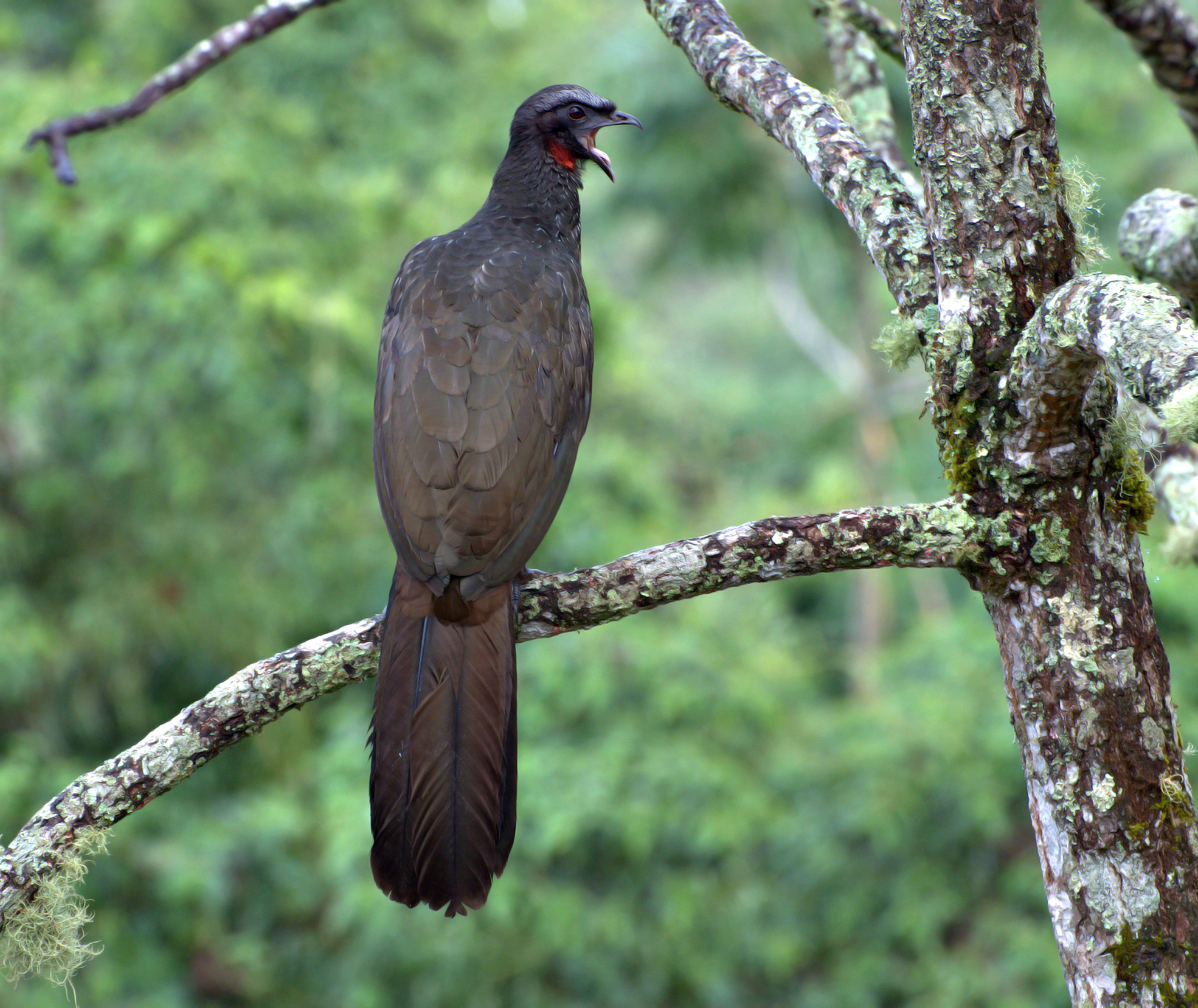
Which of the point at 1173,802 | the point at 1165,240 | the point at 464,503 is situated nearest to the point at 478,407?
the point at 464,503

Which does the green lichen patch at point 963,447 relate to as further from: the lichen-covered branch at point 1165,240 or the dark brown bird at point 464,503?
the dark brown bird at point 464,503

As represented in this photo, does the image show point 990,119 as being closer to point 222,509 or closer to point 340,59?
point 222,509

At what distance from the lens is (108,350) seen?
5273 mm

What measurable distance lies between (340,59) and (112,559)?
125 inches

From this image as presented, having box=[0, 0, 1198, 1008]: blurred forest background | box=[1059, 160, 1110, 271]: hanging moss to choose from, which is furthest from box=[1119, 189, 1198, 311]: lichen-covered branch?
box=[0, 0, 1198, 1008]: blurred forest background

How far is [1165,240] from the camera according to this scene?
175cm

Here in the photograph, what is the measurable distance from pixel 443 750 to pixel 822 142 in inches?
47.8

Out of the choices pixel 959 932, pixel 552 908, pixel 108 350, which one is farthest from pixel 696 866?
pixel 108 350

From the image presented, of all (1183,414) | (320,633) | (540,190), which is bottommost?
(1183,414)

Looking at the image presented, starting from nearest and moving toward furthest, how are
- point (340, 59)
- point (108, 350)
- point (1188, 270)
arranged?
point (1188, 270), point (108, 350), point (340, 59)

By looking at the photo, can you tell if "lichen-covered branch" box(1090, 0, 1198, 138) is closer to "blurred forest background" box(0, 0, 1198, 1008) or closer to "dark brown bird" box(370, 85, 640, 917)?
"dark brown bird" box(370, 85, 640, 917)

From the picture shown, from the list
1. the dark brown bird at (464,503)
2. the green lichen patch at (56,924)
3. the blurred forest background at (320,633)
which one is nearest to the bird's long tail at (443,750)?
the dark brown bird at (464,503)

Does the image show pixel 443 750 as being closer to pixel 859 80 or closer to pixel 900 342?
pixel 900 342

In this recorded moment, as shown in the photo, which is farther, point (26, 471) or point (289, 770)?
point (289, 770)
